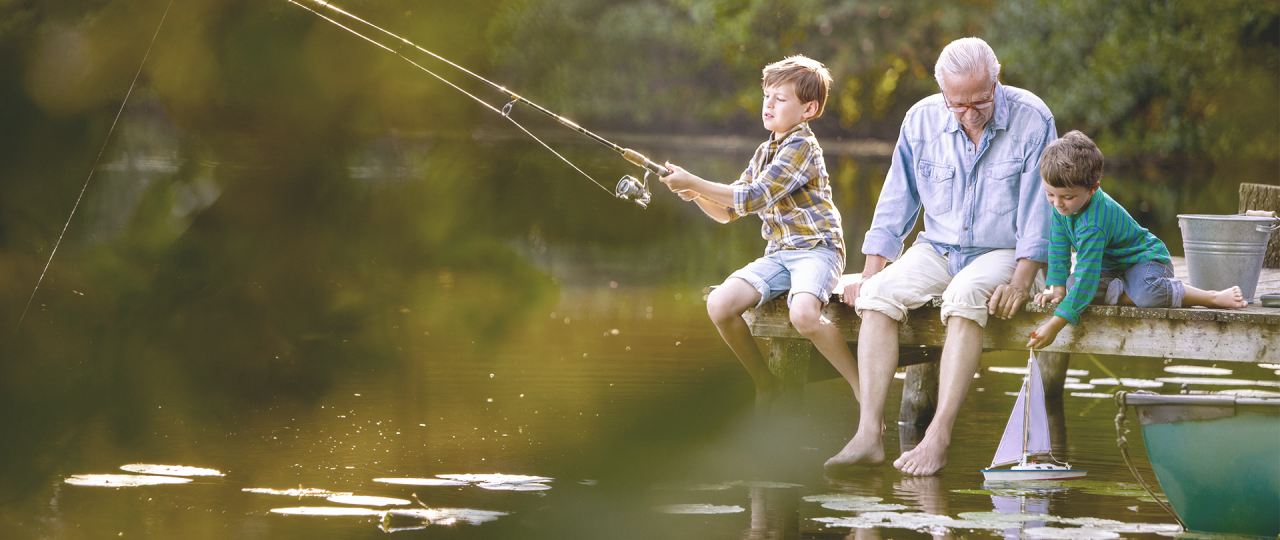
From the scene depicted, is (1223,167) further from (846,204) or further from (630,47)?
(630,47)

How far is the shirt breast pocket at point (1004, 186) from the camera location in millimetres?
4477

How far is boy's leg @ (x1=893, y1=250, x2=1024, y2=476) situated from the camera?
4391 mm

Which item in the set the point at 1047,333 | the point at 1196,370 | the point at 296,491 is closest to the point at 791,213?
the point at 1047,333

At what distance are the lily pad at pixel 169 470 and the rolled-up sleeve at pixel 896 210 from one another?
2202 mm

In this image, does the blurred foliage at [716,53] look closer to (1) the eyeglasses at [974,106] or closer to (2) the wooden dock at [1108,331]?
Answer: (2) the wooden dock at [1108,331]

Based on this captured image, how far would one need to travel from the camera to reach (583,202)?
18.2 metres

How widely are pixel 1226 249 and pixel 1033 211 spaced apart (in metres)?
0.64

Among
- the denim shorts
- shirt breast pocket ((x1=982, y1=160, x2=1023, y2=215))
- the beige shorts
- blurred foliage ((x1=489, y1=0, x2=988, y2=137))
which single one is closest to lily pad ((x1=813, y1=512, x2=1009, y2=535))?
the beige shorts

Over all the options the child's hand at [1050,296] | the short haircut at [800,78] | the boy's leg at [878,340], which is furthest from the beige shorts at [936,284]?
the short haircut at [800,78]

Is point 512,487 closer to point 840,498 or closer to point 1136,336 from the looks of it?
point 840,498

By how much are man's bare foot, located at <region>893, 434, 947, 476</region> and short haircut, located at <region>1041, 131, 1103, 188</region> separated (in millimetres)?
896

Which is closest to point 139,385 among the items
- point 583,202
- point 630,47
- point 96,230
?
point 96,230

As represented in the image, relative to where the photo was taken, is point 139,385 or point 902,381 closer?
point 139,385

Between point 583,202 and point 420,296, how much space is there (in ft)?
30.8
